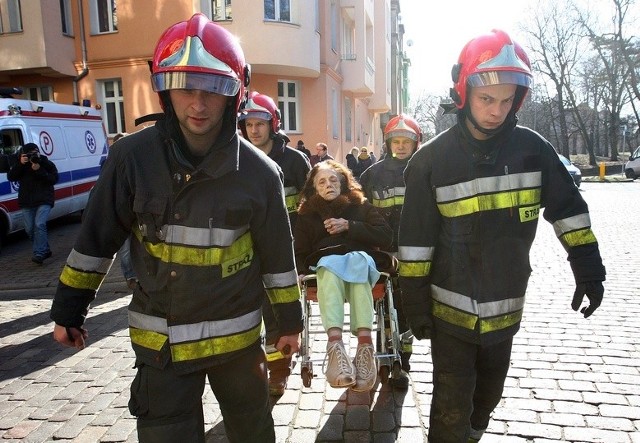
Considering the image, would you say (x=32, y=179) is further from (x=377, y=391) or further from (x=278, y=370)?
(x=377, y=391)

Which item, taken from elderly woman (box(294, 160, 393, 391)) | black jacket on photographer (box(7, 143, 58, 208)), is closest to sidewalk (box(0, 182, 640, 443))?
elderly woman (box(294, 160, 393, 391))

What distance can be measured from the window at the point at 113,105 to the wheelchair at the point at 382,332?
17.3 metres

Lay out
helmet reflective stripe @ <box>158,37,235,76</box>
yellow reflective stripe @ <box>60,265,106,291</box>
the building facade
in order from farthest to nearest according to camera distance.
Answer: the building facade
yellow reflective stripe @ <box>60,265,106,291</box>
helmet reflective stripe @ <box>158,37,235,76</box>

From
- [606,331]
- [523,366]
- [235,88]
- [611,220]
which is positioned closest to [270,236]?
[235,88]

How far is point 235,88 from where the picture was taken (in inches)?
→ 97.8

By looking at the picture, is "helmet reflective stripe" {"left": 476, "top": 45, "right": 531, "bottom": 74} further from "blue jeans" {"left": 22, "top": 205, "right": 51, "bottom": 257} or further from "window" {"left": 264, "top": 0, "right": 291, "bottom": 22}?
"window" {"left": 264, "top": 0, "right": 291, "bottom": 22}

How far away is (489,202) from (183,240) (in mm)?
1469

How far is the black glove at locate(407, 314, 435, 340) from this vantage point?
2.97m

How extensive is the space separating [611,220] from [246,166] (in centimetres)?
1428

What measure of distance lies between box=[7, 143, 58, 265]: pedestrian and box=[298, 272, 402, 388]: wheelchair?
24.4 ft

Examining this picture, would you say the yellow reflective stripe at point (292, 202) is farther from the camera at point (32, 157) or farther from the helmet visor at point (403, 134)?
the camera at point (32, 157)

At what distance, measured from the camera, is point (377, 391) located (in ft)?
14.4

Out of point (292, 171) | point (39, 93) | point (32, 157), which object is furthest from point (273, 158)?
point (39, 93)

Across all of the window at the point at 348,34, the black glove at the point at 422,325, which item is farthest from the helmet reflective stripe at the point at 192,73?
the window at the point at 348,34
